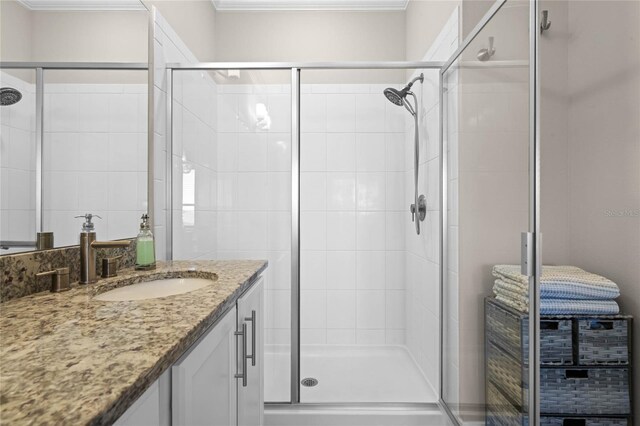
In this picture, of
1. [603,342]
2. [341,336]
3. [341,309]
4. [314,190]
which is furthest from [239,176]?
[603,342]

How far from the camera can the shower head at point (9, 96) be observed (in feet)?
2.74

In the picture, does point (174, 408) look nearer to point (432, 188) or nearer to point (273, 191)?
point (273, 191)

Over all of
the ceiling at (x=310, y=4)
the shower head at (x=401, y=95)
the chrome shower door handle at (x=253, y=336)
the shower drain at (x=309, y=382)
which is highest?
the ceiling at (x=310, y=4)

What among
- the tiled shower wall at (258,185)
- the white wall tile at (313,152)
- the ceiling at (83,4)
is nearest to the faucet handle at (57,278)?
the ceiling at (83,4)

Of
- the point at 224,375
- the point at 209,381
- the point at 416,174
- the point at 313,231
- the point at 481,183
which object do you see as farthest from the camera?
the point at 313,231

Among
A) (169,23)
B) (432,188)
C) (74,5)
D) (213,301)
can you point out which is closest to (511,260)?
(432,188)

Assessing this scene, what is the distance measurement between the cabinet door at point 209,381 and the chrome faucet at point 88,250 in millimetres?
476

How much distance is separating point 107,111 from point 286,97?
88cm

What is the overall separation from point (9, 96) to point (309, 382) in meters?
1.78

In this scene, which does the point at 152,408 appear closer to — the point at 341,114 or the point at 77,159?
the point at 77,159

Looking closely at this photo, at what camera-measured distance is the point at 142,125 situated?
1552 mm

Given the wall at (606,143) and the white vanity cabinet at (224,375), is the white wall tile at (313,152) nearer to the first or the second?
the white vanity cabinet at (224,375)

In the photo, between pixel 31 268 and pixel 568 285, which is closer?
pixel 31 268

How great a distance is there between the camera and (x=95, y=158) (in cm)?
122
